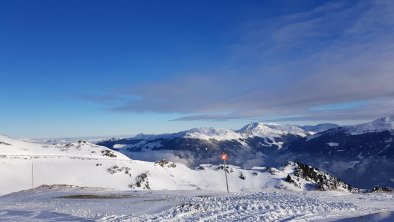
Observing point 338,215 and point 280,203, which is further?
point 280,203

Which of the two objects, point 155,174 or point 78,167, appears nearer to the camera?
point 78,167

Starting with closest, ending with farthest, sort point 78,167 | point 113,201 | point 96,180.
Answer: point 113,201 → point 96,180 → point 78,167

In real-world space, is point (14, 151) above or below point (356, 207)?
above

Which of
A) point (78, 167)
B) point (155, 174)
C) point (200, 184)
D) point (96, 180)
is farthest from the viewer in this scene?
point (200, 184)

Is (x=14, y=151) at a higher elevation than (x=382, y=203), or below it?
higher

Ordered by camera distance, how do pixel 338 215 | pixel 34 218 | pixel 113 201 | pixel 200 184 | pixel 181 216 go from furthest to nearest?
1. pixel 200 184
2. pixel 113 201
3. pixel 34 218
4. pixel 181 216
5. pixel 338 215

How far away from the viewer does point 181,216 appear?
92.6 ft

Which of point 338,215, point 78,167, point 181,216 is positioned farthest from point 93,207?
point 78,167

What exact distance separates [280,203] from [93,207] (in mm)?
14721

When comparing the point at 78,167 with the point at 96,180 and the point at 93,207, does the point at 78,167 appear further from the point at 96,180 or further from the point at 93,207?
the point at 93,207

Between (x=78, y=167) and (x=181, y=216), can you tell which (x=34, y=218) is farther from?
(x=78, y=167)

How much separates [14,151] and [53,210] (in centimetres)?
16348

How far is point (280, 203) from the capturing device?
29672 mm

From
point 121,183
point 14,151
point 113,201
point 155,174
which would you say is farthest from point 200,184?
point 113,201
